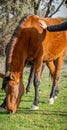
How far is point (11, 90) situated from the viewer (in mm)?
6516

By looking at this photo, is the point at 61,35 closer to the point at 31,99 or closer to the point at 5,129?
the point at 31,99

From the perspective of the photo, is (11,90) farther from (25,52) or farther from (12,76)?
(25,52)

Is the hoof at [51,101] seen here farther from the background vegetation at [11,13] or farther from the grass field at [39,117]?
the background vegetation at [11,13]

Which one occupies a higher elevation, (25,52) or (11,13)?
(25,52)

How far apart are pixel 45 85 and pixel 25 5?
23.2ft

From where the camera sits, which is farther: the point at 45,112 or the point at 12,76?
the point at 45,112

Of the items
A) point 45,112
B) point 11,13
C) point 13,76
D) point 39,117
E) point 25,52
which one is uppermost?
point 25,52

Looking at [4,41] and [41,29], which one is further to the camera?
[4,41]

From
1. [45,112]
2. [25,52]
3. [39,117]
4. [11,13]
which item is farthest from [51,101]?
[11,13]

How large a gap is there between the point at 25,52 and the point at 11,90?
910 millimetres

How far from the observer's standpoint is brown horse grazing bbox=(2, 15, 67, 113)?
258 inches

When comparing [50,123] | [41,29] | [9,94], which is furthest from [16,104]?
[41,29]

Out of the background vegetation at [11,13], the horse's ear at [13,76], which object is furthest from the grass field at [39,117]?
the background vegetation at [11,13]

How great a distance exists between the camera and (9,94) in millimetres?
6512
